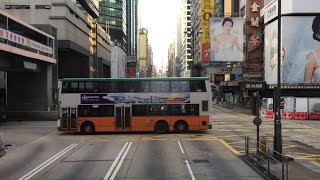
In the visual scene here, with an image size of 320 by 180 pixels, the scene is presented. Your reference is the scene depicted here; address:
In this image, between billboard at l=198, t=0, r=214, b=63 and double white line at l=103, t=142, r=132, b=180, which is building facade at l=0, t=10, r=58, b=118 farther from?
double white line at l=103, t=142, r=132, b=180

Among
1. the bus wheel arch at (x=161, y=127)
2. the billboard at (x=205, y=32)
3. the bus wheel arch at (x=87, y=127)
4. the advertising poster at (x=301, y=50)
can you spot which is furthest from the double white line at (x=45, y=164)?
the advertising poster at (x=301, y=50)

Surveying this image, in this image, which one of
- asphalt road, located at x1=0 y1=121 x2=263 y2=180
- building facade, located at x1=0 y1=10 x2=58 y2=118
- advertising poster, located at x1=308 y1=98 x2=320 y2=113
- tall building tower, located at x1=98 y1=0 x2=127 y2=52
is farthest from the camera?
tall building tower, located at x1=98 y1=0 x2=127 y2=52

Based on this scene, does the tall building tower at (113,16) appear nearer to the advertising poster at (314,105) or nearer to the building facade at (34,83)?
the building facade at (34,83)

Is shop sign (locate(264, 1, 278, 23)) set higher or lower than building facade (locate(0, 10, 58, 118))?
higher

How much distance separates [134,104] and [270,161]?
60.2ft

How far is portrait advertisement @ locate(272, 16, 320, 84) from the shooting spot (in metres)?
66.1

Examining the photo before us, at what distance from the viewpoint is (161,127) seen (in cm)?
3672

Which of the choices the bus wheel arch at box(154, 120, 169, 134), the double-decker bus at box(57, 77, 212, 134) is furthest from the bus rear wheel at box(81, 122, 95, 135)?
→ the bus wheel arch at box(154, 120, 169, 134)

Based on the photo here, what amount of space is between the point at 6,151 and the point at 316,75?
160ft

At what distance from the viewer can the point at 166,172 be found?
19.4 m

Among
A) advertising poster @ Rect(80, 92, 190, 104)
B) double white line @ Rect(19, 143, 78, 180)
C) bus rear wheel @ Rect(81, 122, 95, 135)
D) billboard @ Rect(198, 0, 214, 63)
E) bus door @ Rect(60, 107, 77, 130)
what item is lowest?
double white line @ Rect(19, 143, 78, 180)

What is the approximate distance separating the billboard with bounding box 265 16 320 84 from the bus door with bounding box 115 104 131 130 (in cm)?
3531

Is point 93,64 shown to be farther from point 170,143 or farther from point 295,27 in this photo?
point 170,143

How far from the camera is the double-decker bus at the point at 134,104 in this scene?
35.9 m
